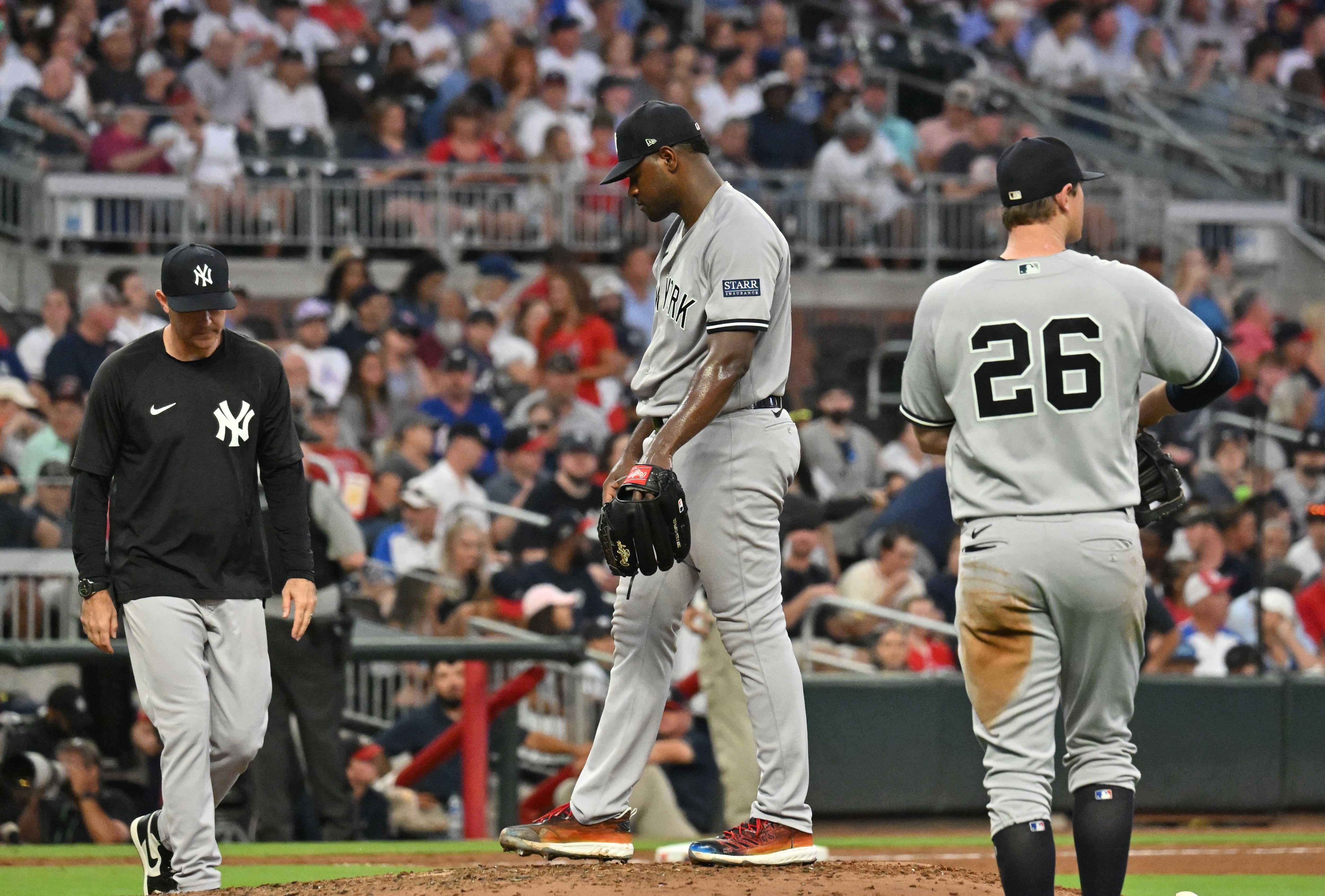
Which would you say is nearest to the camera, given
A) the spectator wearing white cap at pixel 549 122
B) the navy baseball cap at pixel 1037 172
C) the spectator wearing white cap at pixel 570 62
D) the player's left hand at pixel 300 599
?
the navy baseball cap at pixel 1037 172

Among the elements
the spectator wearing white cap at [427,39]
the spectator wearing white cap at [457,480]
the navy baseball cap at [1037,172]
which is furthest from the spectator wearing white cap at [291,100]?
the navy baseball cap at [1037,172]

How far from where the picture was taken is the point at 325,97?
15078mm

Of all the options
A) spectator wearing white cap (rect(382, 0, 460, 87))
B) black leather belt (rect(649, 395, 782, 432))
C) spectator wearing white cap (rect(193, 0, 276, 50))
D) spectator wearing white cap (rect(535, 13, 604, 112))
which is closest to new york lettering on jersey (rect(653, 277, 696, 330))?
black leather belt (rect(649, 395, 782, 432))

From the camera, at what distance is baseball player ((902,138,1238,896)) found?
4371 millimetres

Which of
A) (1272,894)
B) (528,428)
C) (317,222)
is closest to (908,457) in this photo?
(528,428)

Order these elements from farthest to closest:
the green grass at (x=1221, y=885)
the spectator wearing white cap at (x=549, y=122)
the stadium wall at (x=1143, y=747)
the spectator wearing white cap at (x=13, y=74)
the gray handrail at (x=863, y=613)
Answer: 1. the spectator wearing white cap at (x=549, y=122)
2. the spectator wearing white cap at (x=13, y=74)
3. the gray handrail at (x=863, y=613)
4. the stadium wall at (x=1143, y=747)
5. the green grass at (x=1221, y=885)

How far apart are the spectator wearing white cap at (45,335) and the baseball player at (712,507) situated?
7717 millimetres

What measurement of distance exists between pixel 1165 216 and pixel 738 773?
28.7 feet

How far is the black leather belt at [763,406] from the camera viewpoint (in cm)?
510

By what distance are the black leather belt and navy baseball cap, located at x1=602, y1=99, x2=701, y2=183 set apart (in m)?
0.71

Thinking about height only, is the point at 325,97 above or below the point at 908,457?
above

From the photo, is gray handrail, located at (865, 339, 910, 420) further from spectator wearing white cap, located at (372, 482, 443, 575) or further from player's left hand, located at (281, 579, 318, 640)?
player's left hand, located at (281, 579, 318, 640)

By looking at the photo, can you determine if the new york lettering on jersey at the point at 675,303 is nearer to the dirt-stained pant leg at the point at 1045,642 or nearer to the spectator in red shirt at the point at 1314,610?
the dirt-stained pant leg at the point at 1045,642

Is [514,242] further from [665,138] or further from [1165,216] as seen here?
[665,138]
